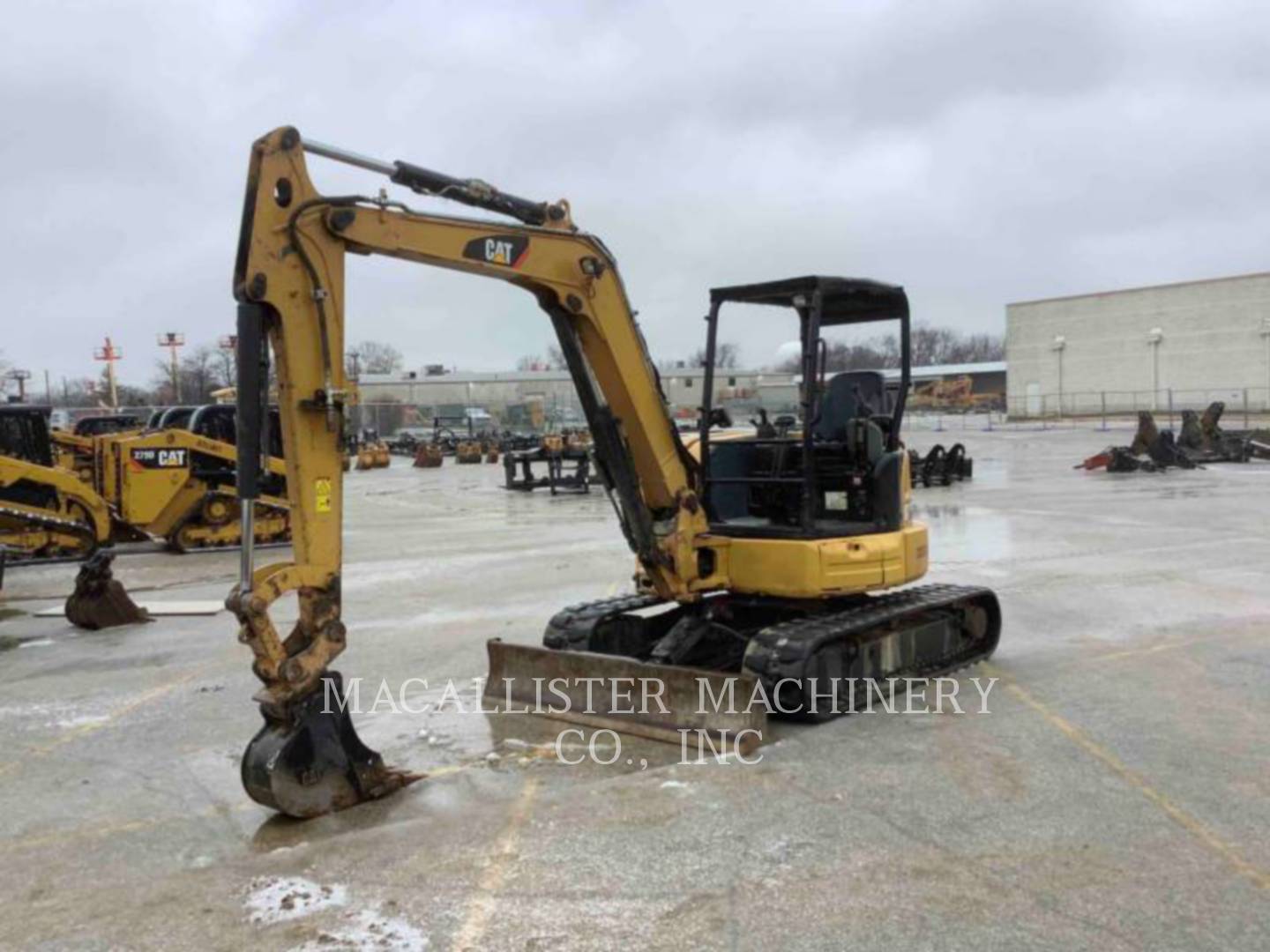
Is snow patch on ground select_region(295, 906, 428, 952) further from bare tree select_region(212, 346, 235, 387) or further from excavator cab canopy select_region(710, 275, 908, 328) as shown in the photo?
bare tree select_region(212, 346, 235, 387)

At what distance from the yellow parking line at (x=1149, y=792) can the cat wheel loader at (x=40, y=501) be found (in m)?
13.4

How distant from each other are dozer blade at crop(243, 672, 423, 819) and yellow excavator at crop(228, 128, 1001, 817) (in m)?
0.01

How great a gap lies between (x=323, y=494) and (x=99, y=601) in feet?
20.8

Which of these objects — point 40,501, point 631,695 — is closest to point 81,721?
point 631,695

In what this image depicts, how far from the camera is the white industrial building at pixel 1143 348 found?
60.2 m

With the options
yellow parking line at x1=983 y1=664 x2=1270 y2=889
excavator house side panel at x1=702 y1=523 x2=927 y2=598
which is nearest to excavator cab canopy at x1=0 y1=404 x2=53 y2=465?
excavator house side panel at x1=702 y1=523 x2=927 y2=598

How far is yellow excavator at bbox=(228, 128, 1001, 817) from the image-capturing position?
5.05 metres

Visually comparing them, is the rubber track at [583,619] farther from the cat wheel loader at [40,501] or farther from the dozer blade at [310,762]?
the cat wheel loader at [40,501]

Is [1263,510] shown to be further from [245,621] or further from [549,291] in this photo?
[245,621]

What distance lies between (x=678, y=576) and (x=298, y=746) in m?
2.74

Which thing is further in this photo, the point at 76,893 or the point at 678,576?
the point at 678,576

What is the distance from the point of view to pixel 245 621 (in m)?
4.84

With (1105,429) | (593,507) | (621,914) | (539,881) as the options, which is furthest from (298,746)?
(1105,429)

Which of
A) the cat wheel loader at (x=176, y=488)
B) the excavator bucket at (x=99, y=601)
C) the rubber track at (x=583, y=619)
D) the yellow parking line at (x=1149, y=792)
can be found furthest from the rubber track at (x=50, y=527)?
the yellow parking line at (x=1149, y=792)
